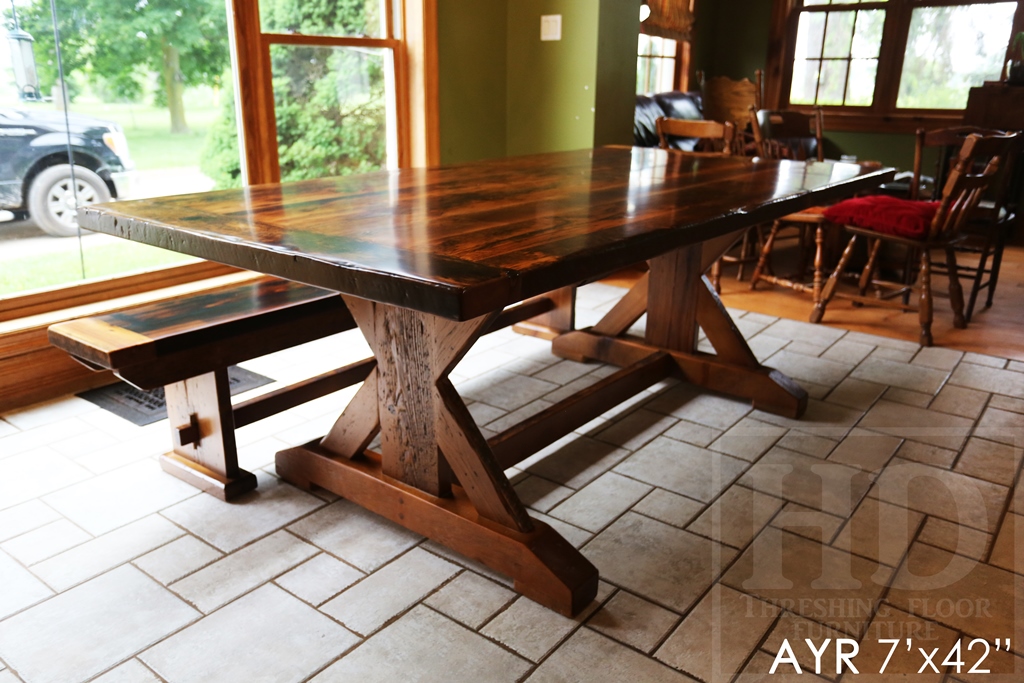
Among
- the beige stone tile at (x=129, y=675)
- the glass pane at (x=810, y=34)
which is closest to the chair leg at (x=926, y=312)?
the beige stone tile at (x=129, y=675)

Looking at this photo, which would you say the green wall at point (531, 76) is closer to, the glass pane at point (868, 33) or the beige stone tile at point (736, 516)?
the beige stone tile at point (736, 516)

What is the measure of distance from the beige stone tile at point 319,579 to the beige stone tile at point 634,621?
22.1 inches

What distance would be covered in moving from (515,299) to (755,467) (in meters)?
1.31

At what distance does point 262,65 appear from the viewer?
3.40 metres

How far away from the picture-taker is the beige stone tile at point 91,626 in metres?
1.51

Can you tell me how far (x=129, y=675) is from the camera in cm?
148

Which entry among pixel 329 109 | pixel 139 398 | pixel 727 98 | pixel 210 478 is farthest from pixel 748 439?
pixel 727 98

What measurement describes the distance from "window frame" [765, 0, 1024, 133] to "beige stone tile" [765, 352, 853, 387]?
415 centimetres

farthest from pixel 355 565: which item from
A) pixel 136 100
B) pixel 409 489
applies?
pixel 136 100

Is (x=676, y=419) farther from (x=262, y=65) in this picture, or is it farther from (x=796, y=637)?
(x=262, y=65)

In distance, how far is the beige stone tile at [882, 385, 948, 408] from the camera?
2.81 m

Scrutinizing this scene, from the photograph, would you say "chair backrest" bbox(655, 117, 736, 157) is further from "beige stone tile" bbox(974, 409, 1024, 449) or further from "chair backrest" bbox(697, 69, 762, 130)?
"chair backrest" bbox(697, 69, 762, 130)

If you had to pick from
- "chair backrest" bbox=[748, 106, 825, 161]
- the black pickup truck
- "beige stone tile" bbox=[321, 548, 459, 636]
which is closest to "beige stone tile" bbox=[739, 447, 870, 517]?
"beige stone tile" bbox=[321, 548, 459, 636]

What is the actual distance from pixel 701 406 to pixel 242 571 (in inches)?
64.4
